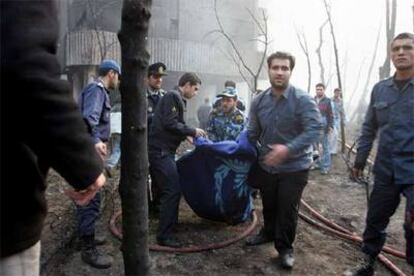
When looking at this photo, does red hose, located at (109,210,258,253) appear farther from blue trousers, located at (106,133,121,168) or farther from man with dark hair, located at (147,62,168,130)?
blue trousers, located at (106,133,121,168)

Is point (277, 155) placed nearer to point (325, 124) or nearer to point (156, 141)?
point (156, 141)

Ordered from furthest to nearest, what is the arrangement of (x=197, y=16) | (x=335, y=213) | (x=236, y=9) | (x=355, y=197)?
(x=236, y=9) < (x=197, y=16) < (x=355, y=197) < (x=335, y=213)

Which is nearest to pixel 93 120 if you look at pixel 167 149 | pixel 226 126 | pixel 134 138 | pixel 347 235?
pixel 167 149

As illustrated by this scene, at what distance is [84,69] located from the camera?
58.4 feet

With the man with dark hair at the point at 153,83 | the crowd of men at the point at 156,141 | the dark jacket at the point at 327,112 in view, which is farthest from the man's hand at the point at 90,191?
the dark jacket at the point at 327,112

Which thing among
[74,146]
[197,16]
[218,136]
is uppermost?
[197,16]

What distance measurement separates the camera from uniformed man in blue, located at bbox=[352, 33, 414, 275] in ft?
11.4

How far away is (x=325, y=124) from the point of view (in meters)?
9.98

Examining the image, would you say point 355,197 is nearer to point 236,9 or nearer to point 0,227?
point 0,227

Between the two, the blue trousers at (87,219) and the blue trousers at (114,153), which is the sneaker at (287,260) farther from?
the blue trousers at (114,153)

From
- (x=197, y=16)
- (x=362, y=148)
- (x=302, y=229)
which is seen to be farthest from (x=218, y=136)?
(x=197, y=16)

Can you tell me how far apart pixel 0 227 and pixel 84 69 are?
57.3ft

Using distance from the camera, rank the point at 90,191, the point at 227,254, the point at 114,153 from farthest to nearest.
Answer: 1. the point at 114,153
2. the point at 227,254
3. the point at 90,191

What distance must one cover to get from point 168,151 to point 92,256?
1.38 metres
